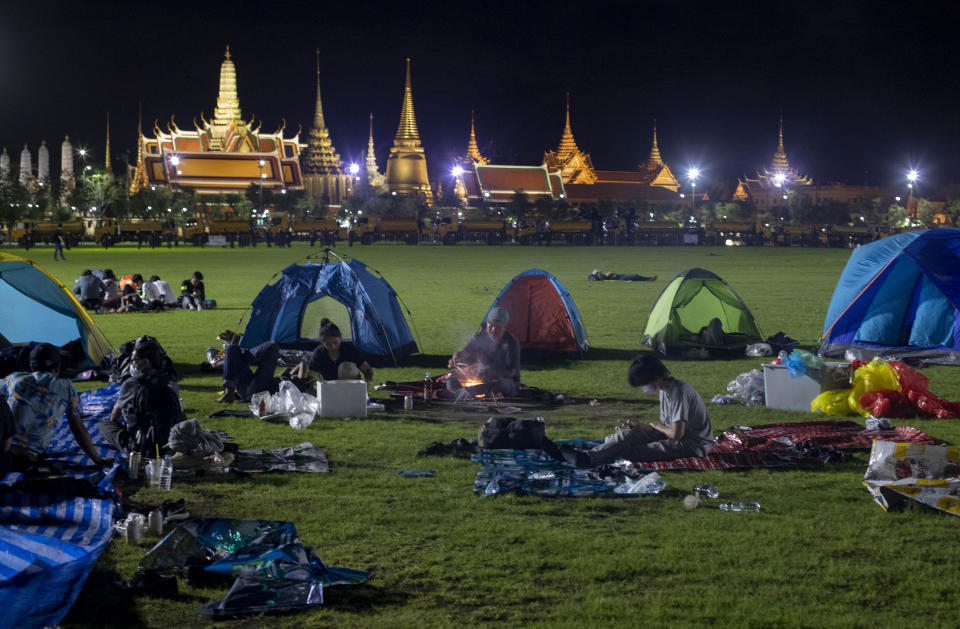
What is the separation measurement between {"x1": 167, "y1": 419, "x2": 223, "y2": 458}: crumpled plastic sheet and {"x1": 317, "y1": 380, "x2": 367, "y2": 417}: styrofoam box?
7.57ft

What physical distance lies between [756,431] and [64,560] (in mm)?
6199

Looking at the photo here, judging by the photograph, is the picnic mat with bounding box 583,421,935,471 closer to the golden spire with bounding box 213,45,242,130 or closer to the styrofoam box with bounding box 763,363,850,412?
the styrofoam box with bounding box 763,363,850,412

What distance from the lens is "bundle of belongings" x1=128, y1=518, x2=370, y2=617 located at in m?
5.20

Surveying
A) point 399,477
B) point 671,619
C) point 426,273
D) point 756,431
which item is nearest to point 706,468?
point 756,431

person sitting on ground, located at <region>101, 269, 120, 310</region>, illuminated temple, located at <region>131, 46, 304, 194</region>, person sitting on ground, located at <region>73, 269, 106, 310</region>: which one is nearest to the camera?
person sitting on ground, located at <region>73, 269, 106, 310</region>

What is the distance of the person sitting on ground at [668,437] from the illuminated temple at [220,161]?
9670 centimetres

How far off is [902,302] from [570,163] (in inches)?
4665

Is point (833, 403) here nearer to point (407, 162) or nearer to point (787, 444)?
point (787, 444)

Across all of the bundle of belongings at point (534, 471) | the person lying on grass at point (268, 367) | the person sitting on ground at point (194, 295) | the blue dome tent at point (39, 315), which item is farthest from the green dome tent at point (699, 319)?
the person sitting on ground at point (194, 295)

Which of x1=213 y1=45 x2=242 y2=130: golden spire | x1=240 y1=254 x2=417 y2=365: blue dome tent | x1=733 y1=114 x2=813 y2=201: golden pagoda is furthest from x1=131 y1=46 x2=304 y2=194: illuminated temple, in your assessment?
x1=240 y1=254 x2=417 y2=365: blue dome tent

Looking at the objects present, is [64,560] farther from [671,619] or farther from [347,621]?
[671,619]

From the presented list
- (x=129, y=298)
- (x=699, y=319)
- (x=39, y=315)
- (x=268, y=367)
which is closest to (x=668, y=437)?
(x=268, y=367)

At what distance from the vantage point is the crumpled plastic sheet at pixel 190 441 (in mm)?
7879

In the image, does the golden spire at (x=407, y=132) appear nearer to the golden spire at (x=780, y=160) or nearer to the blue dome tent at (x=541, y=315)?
the golden spire at (x=780, y=160)
